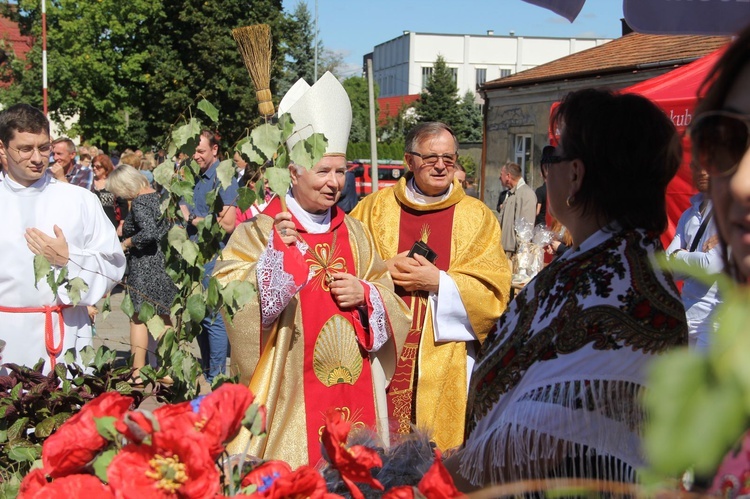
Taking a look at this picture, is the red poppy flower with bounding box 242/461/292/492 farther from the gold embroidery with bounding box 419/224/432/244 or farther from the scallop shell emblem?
the gold embroidery with bounding box 419/224/432/244

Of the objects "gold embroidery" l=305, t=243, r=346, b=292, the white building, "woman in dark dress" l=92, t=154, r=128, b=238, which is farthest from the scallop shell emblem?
the white building

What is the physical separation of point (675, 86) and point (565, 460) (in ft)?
16.4

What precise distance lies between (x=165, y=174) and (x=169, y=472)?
1.00m

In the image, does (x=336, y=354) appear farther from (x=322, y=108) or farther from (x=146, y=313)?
(x=146, y=313)

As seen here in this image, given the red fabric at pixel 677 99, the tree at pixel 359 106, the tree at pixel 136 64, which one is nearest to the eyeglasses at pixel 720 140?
the red fabric at pixel 677 99

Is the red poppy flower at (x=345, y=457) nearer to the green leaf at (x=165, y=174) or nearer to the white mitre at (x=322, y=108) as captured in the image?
the green leaf at (x=165, y=174)

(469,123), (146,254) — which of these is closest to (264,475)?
(146,254)

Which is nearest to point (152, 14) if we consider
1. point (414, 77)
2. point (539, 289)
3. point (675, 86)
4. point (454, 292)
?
point (675, 86)

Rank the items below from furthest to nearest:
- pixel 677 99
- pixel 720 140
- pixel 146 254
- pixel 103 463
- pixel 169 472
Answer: pixel 146 254 → pixel 677 99 → pixel 103 463 → pixel 169 472 → pixel 720 140

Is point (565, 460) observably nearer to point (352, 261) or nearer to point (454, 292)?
point (352, 261)

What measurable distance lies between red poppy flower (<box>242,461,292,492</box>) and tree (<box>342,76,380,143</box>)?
1913 inches

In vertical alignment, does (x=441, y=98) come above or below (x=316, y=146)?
above

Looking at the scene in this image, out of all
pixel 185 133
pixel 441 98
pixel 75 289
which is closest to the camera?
pixel 185 133

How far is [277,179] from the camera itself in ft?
5.84
